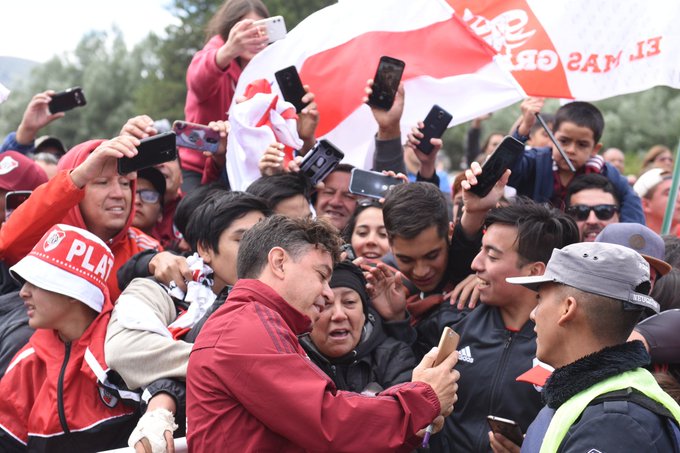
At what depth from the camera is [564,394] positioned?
3012mm

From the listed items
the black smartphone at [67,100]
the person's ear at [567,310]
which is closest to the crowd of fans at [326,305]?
the person's ear at [567,310]

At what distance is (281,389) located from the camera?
10.1 feet

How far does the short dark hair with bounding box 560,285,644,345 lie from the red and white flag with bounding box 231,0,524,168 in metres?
3.05

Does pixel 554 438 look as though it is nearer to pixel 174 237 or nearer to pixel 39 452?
pixel 39 452

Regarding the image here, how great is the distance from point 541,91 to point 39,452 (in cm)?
380

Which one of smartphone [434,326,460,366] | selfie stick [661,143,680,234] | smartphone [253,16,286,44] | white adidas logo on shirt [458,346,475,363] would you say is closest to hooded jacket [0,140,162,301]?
smartphone [253,16,286,44]

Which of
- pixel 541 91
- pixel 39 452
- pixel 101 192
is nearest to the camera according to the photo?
pixel 39 452

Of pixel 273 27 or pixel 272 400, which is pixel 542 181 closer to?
pixel 273 27

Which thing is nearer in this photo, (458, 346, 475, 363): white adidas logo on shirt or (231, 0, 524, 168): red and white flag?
(458, 346, 475, 363): white adidas logo on shirt

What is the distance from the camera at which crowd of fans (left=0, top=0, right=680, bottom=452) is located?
309 centimetres

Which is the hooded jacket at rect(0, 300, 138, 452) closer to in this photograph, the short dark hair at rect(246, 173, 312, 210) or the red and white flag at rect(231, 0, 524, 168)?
the short dark hair at rect(246, 173, 312, 210)

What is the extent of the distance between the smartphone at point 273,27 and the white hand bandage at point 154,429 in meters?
2.96

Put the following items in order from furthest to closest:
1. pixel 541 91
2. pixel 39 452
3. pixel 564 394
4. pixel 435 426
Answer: pixel 541 91 → pixel 39 452 → pixel 435 426 → pixel 564 394

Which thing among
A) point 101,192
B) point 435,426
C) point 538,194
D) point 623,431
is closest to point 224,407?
point 435,426
